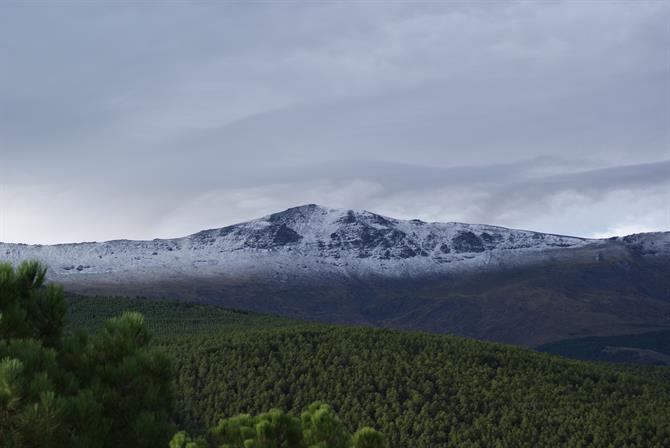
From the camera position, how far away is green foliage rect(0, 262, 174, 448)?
18.6 m

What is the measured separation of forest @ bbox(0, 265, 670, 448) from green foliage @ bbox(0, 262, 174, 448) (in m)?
0.03

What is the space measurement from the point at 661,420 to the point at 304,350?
47240 millimetres

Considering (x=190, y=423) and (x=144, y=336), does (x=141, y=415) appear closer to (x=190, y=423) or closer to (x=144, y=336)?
(x=144, y=336)

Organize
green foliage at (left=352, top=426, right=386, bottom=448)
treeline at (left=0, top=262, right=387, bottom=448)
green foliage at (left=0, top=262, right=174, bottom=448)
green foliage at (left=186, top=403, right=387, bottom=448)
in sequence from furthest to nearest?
green foliage at (left=352, top=426, right=386, bottom=448) < green foliage at (left=186, top=403, right=387, bottom=448) < green foliage at (left=0, top=262, right=174, bottom=448) < treeline at (left=0, top=262, right=387, bottom=448)

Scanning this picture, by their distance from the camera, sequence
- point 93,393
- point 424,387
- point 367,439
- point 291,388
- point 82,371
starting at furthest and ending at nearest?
point 291,388 → point 424,387 → point 82,371 → point 93,393 → point 367,439

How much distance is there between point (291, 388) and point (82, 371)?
7827 centimetres

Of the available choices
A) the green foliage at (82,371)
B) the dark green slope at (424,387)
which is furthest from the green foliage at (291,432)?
the dark green slope at (424,387)

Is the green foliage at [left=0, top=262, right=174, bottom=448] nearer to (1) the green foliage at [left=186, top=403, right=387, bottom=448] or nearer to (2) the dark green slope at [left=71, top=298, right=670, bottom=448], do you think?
(1) the green foliage at [left=186, top=403, right=387, bottom=448]

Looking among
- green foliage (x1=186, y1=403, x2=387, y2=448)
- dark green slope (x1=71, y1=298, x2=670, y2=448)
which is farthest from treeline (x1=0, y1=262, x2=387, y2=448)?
dark green slope (x1=71, y1=298, x2=670, y2=448)

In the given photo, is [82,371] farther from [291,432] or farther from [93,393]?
[291,432]

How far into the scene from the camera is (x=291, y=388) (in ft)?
320

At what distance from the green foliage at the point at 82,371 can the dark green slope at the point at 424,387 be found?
61.7 metres

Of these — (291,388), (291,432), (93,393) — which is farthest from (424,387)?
(93,393)

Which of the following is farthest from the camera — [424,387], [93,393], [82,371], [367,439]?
[424,387]
